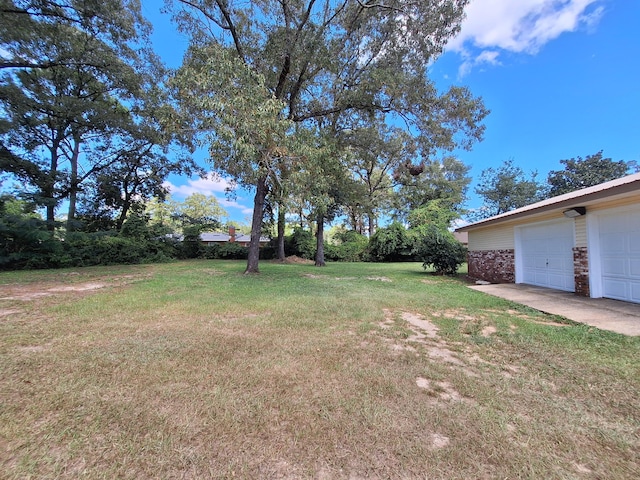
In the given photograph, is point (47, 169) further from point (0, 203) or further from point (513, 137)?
point (513, 137)

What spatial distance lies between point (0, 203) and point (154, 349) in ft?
46.7

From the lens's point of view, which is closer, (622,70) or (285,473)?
(285,473)

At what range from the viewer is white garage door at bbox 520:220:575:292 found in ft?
23.3

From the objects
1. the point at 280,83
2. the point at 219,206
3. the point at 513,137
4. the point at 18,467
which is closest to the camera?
the point at 18,467

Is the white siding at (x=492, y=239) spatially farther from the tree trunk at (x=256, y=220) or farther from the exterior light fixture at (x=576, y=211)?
the tree trunk at (x=256, y=220)

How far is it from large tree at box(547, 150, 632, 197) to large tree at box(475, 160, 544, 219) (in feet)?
4.64

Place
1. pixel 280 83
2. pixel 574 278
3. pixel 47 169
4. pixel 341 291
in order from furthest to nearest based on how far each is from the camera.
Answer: pixel 47 169 < pixel 280 83 < pixel 341 291 < pixel 574 278

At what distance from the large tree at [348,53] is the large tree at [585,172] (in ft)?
69.0

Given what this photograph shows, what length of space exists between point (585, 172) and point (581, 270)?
2372 cm

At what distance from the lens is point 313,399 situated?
220cm

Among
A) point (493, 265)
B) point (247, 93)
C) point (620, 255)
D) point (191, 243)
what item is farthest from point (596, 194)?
point (191, 243)

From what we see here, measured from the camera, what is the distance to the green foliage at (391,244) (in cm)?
2128

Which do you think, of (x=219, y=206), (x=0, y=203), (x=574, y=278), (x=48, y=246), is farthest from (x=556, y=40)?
(x=219, y=206)

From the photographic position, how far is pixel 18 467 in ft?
4.91
